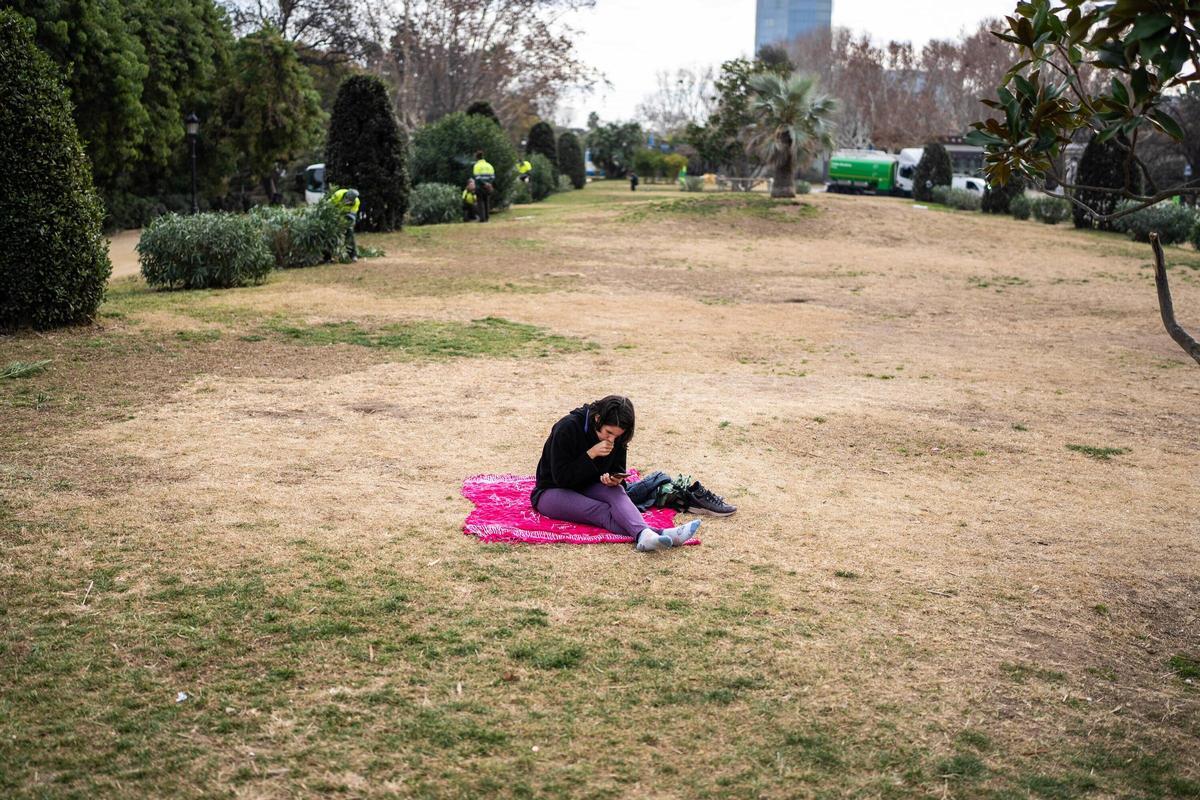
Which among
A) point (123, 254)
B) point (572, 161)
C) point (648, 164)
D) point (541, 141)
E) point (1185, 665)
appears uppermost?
point (541, 141)

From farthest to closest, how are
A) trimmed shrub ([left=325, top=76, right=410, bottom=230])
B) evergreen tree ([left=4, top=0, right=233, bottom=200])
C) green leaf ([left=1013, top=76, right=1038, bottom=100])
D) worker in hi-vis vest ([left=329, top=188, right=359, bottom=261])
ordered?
trimmed shrub ([left=325, top=76, right=410, bottom=230])
evergreen tree ([left=4, top=0, right=233, bottom=200])
worker in hi-vis vest ([left=329, top=188, right=359, bottom=261])
green leaf ([left=1013, top=76, right=1038, bottom=100])

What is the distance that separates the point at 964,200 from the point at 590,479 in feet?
117

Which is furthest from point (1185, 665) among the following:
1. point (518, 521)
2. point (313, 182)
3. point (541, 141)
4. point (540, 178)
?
point (541, 141)

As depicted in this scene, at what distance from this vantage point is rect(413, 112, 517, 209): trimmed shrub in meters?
28.5

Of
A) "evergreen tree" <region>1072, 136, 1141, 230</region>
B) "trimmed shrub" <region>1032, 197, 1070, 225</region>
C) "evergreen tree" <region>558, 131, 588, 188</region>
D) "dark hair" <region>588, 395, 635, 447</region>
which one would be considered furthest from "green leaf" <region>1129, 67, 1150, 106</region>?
"evergreen tree" <region>558, 131, 588, 188</region>

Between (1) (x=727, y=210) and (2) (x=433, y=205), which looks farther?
(1) (x=727, y=210)

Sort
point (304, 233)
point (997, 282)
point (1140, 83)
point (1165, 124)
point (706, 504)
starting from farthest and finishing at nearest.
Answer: point (997, 282) → point (304, 233) → point (706, 504) → point (1165, 124) → point (1140, 83)

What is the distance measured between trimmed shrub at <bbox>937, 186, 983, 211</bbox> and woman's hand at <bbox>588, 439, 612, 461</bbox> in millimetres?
35479

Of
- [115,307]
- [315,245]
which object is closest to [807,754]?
[115,307]

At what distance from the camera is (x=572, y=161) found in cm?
5166

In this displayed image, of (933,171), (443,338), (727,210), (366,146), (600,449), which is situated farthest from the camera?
(933,171)

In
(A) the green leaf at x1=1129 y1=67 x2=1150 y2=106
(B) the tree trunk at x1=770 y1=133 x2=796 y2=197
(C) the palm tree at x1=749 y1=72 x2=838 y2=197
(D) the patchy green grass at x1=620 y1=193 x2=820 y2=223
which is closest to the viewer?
(A) the green leaf at x1=1129 y1=67 x2=1150 y2=106

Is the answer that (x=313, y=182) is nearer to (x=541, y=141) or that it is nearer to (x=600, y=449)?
(x=541, y=141)

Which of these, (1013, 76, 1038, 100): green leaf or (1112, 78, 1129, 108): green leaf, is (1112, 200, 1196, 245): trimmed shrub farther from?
(1112, 78, 1129, 108): green leaf
